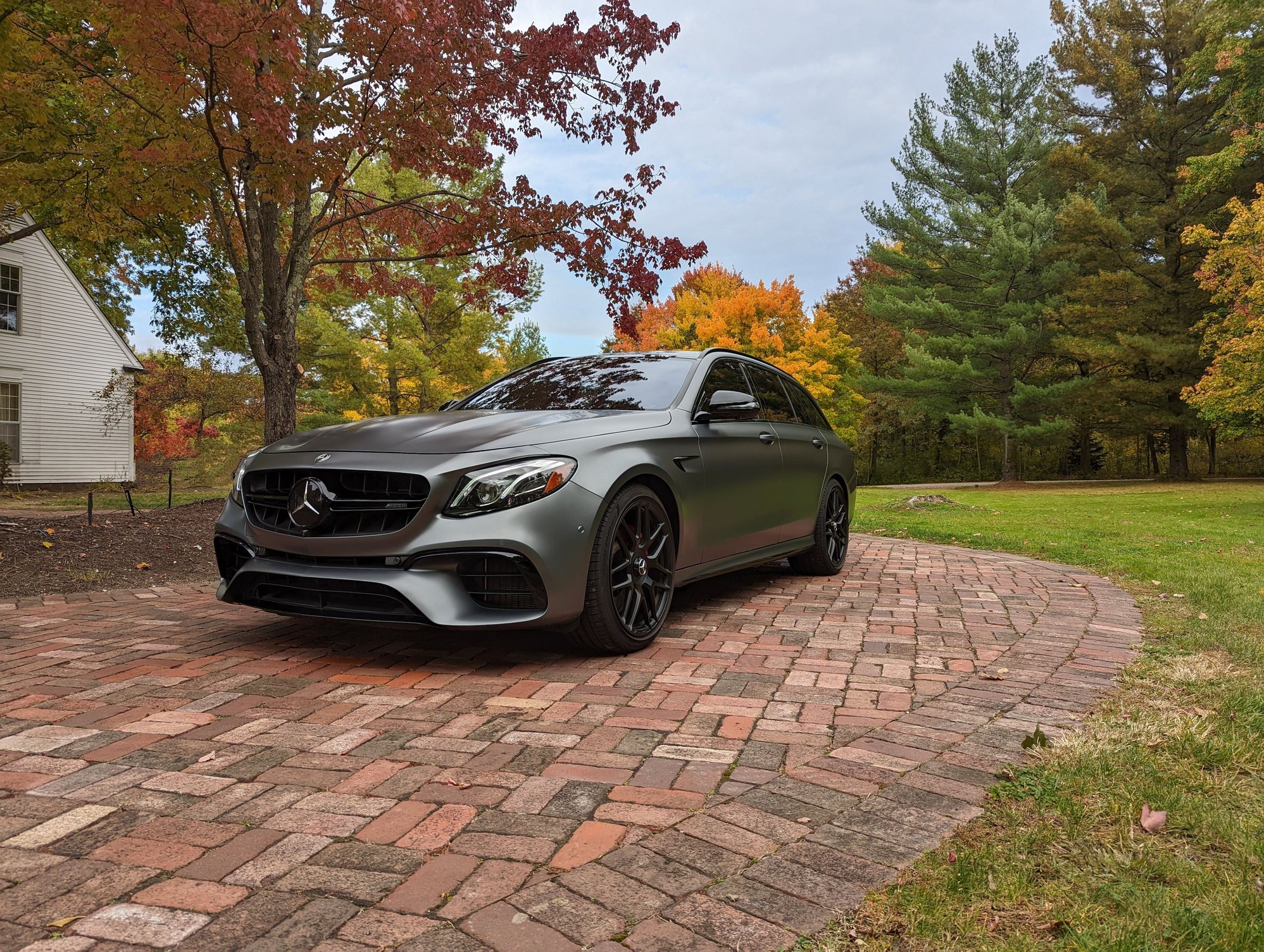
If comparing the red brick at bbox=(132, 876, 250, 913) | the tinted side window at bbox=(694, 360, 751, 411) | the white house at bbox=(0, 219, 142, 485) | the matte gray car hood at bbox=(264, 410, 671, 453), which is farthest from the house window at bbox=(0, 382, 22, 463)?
the red brick at bbox=(132, 876, 250, 913)

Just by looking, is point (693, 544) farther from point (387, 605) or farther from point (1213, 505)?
point (1213, 505)

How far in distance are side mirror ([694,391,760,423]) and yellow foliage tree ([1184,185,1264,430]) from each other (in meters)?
→ 14.4

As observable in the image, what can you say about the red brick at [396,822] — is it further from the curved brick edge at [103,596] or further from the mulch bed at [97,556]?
the mulch bed at [97,556]

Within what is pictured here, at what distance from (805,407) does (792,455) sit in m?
0.97

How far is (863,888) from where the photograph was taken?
1818mm

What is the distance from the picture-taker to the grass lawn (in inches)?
Result: 64.6

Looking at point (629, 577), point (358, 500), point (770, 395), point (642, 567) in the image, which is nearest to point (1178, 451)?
point (770, 395)

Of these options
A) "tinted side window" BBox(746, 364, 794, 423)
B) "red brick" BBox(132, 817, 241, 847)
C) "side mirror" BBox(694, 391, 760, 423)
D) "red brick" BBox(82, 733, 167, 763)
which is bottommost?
"red brick" BBox(132, 817, 241, 847)

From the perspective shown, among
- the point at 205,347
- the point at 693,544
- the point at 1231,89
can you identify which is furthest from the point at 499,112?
the point at 1231,89

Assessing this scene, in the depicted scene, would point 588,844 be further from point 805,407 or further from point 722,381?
point 805,407

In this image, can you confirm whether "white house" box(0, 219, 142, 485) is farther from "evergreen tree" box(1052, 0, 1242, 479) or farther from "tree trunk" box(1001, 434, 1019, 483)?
"evergreen tree" box(1052, 0, 1242, 479)

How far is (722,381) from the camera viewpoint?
16.9 ft

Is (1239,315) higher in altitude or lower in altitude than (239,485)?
higher

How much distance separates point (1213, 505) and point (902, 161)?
18.7 meters
